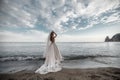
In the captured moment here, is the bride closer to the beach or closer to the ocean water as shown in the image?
the beach

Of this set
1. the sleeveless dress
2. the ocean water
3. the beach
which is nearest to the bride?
the sleeveless dress

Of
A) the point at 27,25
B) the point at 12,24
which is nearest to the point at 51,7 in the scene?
the point at 27,25

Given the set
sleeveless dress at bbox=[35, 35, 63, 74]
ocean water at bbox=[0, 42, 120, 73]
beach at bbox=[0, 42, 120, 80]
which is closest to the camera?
beach at bbox=[0, 42, 120, 80]

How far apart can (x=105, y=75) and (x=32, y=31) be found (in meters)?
3.28

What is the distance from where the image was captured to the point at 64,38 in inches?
182

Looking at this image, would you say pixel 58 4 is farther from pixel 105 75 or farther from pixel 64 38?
pixel 105 75

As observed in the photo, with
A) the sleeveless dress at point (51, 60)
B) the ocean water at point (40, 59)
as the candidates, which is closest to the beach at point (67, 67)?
the ocean water at point (40, 59)

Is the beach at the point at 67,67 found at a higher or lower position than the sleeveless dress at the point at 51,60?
lower

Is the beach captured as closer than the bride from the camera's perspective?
Yes

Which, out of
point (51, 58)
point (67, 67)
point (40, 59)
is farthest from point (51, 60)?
point (40, 59)

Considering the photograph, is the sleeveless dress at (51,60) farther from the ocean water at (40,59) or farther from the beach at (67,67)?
the ocean water at (40,59)

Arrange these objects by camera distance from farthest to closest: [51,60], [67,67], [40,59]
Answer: [40,59] < [67,67] < [51,60]

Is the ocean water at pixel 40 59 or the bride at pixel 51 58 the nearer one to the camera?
the bride at pixel 51 58

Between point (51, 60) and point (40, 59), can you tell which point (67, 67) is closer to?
point (51, 60)
